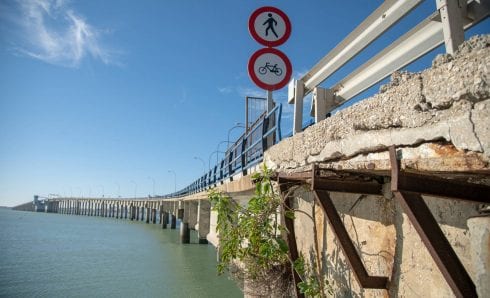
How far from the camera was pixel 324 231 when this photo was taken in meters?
3.23

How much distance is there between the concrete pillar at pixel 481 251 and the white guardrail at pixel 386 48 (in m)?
0.90

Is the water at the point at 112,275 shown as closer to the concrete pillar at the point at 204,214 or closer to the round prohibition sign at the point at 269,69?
the concrete pillar at the point at 204,214

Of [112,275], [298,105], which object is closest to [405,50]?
[298,105]

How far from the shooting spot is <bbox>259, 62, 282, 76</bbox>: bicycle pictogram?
5520 mm

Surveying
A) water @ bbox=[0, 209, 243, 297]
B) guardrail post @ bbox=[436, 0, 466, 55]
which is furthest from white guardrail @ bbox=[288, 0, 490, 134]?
water @ bbox=[0, 209, 243, 297]

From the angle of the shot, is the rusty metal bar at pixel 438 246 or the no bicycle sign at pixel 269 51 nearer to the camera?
the rusty metal bar at pixel 438 246

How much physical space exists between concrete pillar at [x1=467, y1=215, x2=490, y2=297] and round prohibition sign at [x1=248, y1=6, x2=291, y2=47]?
4.57 m

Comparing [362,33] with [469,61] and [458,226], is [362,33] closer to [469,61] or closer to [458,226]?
[469,61]

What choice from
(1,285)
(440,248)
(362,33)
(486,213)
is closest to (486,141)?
(486,213)

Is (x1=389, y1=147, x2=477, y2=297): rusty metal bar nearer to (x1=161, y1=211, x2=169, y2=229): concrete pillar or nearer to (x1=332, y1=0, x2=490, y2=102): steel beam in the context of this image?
(x1=332, y1=0, x2=490, y2=102): steel beam

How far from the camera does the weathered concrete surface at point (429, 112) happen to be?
4.82 ft

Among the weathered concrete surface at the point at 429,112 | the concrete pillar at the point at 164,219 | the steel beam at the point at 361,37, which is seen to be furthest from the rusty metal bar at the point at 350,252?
the concrete pillar at the point at 164,219

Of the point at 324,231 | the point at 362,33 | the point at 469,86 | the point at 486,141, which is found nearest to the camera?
the point at 486,141

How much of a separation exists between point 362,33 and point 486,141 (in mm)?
1654
